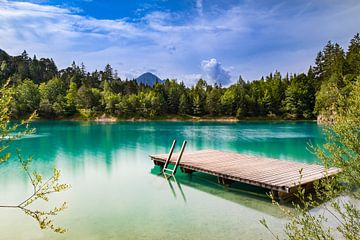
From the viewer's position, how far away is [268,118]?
78.6m

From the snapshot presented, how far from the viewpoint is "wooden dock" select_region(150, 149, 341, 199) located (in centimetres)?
1213

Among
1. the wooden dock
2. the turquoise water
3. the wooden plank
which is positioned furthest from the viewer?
the wooden plank

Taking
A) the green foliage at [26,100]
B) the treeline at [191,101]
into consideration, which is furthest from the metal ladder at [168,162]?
the green foliage at [26,100]

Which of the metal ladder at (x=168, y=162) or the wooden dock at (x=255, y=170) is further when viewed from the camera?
the metal ladder at (x=168, y=162)

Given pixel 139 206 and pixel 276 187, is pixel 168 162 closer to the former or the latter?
pixel 139 206

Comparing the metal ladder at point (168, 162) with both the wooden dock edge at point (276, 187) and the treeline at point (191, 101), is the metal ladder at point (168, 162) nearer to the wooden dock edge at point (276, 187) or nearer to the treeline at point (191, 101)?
the wooden dock edge at point (276, 187)

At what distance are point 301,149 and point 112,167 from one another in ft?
54.5

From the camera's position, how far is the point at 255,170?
14.5m

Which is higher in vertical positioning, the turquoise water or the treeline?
the treeline

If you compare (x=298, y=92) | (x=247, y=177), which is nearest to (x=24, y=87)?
(x=298, y=92)

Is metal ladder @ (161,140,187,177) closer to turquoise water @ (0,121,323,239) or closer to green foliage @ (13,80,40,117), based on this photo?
turquoise water @ (0,121,323,239)

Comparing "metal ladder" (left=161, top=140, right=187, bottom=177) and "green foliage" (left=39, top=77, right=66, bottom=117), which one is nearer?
"metal ladder" (left=161, top=140, right=187, bottom=177)

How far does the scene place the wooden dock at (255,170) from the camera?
39.8 feet

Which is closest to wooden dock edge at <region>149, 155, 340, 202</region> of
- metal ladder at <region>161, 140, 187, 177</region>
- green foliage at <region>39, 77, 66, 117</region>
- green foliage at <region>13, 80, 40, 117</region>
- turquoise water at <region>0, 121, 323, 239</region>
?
turquoise water at <region>0, 121, 323, 239</region>
